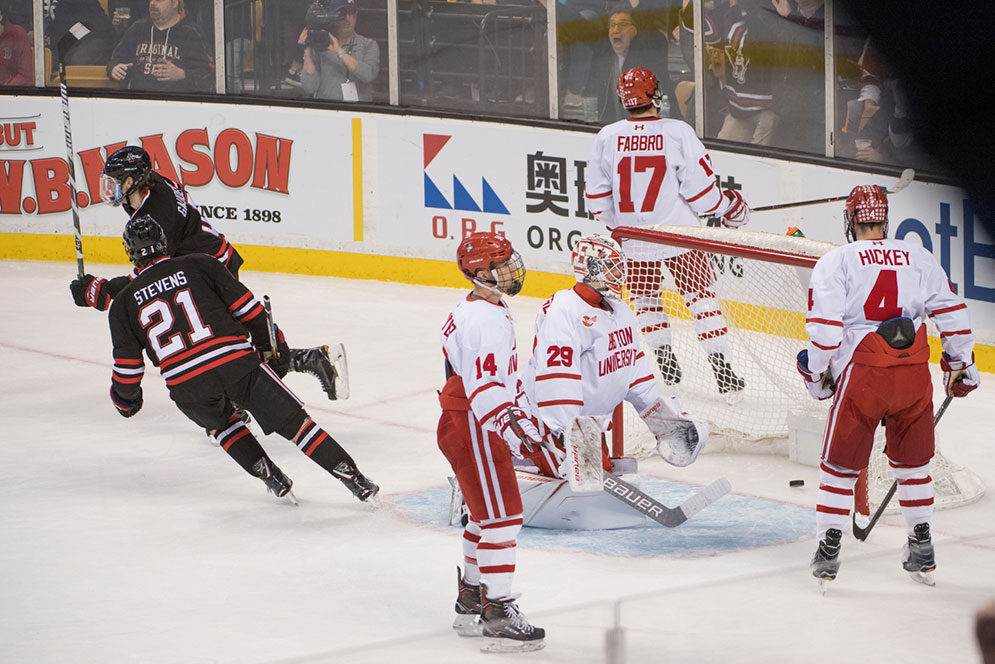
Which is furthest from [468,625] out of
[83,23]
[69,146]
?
[83,23]

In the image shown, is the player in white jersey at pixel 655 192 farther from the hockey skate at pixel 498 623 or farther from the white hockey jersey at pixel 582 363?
the hockey skate at pixel 498 623

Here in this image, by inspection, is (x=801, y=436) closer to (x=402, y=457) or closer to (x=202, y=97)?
(x=402, y=457)

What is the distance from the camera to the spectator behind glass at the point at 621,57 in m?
7.70

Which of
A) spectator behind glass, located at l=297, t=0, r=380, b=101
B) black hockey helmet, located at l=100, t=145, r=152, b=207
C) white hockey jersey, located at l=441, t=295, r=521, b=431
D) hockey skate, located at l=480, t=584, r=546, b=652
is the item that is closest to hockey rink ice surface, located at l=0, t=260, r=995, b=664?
hockey skate, located at l=480, t=584, r=546, b=652

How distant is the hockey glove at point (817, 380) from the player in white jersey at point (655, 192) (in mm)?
1897

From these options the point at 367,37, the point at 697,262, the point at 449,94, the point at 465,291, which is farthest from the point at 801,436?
the point at 367,37

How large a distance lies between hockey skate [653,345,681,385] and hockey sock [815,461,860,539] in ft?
6.33

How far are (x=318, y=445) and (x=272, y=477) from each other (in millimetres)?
248

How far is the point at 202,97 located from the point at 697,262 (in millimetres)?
4561

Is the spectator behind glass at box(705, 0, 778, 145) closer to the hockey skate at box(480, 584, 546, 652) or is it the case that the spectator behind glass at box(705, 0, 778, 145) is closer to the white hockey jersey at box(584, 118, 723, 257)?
the white hockey jersey at box(584, 118, 723, 257)

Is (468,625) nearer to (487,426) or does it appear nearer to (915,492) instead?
(487,426)

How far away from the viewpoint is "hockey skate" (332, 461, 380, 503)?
4.51m

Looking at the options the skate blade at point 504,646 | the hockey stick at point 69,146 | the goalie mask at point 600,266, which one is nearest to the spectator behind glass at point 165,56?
the hockey stick at point 69,146

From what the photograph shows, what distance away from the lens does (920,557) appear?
2.81 metres
